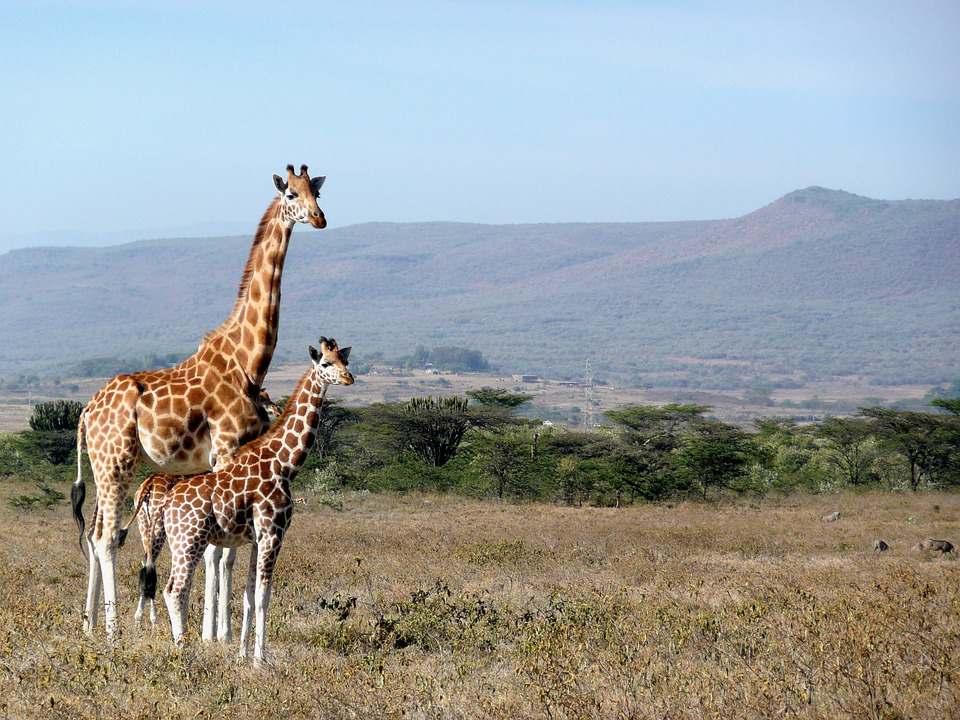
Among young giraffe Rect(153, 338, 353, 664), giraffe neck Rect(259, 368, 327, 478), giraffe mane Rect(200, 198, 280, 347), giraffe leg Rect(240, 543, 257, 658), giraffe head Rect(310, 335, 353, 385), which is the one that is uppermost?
giraffe mane Rect(200, 198, 280, 347)

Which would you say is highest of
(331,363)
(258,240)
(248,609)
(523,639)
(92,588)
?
(258,240)

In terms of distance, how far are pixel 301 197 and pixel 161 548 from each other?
2801mm

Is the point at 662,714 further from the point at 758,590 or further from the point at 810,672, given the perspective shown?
the point at 758,590

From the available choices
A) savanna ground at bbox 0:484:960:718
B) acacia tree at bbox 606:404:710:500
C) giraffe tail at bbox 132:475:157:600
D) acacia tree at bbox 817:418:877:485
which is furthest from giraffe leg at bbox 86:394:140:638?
acacia tree at bbox 817:418:877:485

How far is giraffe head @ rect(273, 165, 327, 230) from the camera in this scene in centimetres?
1069

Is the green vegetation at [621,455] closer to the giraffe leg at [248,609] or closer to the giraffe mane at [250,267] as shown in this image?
the giraffe mane at [250,267]

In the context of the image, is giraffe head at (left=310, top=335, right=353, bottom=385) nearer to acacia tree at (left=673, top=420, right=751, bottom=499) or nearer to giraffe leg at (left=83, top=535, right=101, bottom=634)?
giraffe leg at (left=83, top=535, right=101, bottom=634)

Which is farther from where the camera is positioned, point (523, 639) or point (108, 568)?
point (523, 639)

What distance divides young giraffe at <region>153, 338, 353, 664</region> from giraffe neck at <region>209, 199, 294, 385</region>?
0.96 meters

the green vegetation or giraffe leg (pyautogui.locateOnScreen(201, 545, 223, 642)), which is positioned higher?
giraffe leg (pyautogui.locateOnScreen(201, 545, 223, 642))

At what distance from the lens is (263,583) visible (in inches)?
380

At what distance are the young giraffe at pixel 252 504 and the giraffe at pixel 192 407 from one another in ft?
2.01

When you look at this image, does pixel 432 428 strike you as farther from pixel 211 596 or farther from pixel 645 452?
pixel 211 596

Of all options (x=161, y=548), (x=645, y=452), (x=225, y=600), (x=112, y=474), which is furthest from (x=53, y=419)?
(x=225, y=600)
